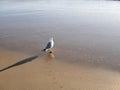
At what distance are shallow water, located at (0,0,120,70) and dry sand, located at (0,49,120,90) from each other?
625 millimetres

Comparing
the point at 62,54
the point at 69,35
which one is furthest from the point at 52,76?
the point at 69,35

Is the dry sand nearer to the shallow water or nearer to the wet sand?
the wet sand

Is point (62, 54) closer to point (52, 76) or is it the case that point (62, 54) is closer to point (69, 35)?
point (52, 76)

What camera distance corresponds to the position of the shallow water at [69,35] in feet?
28.2

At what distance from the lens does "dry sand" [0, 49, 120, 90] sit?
6.30 metres

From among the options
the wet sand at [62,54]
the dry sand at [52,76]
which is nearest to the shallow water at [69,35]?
the wet sand at [62,54]

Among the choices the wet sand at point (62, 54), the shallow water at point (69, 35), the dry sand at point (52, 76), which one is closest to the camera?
the dry sand at point (52, 76)

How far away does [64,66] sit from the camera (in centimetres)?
770

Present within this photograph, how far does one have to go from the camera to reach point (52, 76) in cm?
692

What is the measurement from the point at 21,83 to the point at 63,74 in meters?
1.25

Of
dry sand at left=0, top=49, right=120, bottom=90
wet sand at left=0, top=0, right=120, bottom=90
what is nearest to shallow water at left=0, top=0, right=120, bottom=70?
wet sand at left=0, top=0, right=120, bottom=90

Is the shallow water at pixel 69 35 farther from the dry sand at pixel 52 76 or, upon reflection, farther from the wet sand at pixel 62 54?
the dry sand at pixel 52 76

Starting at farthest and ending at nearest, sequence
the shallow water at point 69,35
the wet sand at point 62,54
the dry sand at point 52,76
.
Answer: the shallow water at point 69,35, the wet sand at point 62,54, the dry sand at point 52,76

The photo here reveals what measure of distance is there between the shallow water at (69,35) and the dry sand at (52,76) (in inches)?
24.6
